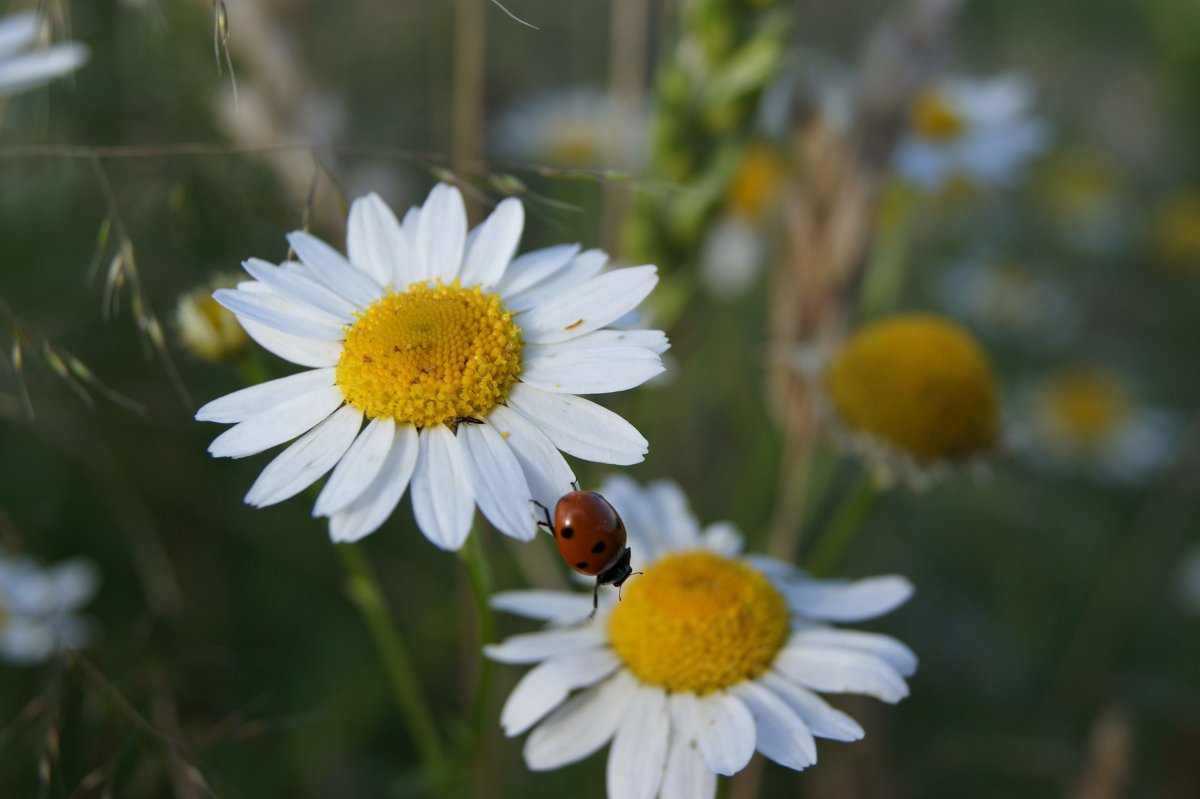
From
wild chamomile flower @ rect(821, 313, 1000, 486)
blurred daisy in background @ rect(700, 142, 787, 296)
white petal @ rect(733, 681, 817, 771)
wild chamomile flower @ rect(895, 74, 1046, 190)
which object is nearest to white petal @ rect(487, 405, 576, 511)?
white petal @ rect(733, 681, 817, 771)

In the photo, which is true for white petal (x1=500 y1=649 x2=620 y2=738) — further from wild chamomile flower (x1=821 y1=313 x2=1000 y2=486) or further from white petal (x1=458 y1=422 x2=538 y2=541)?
wild chamomile flower (x1=821 y1=313 x2=1000 y2=486)

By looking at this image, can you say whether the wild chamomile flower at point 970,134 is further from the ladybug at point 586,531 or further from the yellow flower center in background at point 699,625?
the ladybug at point 586,531

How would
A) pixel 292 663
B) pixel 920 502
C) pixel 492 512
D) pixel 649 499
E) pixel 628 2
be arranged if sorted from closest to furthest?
pixel 492 512, pixel 649 499, pixel 628 2, pixel 292 663, pixel 920 502

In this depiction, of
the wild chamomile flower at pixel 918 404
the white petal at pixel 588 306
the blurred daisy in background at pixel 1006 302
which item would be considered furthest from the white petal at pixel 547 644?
the blurred daisy in background at pixel 1006 302

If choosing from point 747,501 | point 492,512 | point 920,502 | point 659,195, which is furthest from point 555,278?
point 920,502

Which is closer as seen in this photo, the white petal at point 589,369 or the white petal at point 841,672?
the white petal at point 589,369

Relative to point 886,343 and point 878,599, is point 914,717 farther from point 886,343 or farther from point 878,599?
point 878,599
